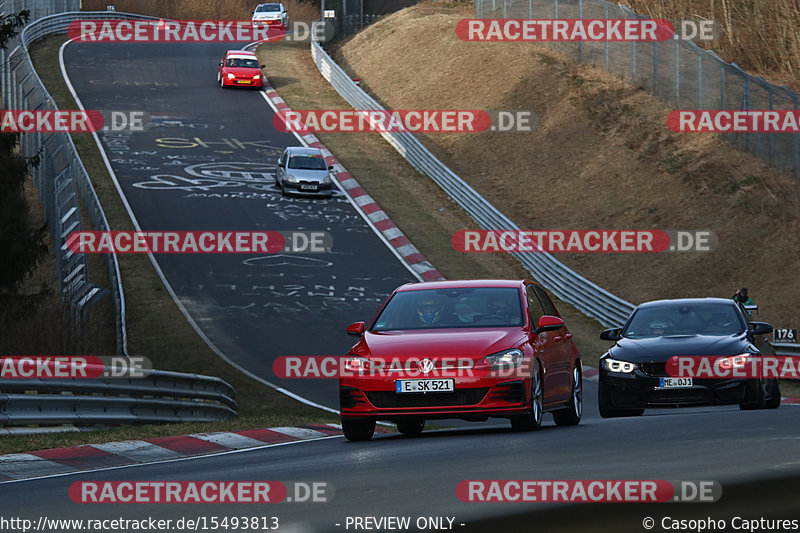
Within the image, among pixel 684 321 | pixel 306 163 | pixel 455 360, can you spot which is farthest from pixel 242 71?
pixel 455 360

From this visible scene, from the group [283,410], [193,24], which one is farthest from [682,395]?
[193,24]

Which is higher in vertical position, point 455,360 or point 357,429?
point 455,360

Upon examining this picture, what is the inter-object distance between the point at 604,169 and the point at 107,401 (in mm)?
29777

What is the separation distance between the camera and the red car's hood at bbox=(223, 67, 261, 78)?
55.5 meters

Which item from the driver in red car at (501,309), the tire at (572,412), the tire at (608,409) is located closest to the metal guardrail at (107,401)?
the driver in red car at (501,309)

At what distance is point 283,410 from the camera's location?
2095 centimetres

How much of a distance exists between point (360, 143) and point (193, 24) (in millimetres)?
30619

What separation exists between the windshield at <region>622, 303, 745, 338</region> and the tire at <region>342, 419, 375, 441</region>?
14.5 feet

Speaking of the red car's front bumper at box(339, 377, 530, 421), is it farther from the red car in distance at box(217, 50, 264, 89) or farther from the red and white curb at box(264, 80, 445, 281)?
the red car in distance at box(217, 50, 264, 89)

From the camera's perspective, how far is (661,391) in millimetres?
14047

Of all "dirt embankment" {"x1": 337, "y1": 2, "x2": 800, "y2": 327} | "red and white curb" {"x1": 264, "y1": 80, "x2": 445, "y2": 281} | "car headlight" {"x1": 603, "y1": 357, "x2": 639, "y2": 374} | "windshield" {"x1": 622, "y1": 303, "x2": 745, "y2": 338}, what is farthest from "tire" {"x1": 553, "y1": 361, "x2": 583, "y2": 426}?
"red and white curb" {"x1": 264, "y1": 80, "x2": 445, "y2": 281}

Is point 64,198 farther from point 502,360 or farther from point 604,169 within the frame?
point 502,360

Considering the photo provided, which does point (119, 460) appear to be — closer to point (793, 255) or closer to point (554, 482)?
point (554, 482)

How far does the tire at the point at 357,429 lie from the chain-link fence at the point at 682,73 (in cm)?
2155
